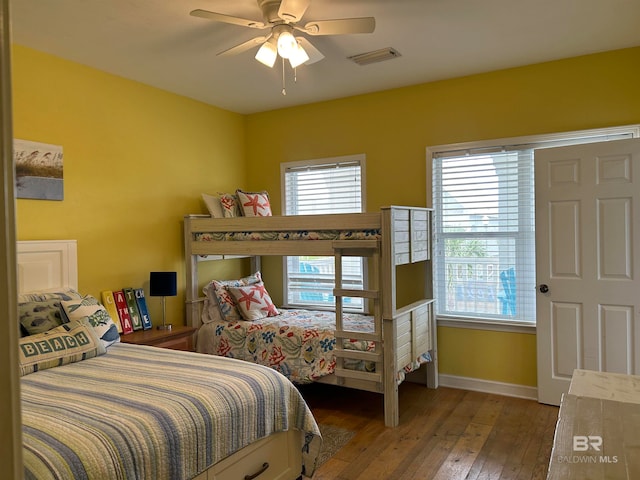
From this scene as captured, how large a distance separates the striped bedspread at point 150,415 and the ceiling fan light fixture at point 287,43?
1661 millimetres

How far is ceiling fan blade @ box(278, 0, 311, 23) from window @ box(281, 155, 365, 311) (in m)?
2.08

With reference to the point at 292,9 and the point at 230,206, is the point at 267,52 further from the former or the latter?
the point at 230,206

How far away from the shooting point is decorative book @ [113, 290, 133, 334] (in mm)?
3656

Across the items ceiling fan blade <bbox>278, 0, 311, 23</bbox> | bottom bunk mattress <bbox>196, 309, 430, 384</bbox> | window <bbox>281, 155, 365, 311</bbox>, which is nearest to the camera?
ceiling fan blade <bbox>278, 0, 311, 23</bbox>

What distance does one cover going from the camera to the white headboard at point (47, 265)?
3.07 meters

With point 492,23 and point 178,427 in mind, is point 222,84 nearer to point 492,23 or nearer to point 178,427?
point 492,23

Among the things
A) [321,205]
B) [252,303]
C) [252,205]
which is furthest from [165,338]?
[321,205]

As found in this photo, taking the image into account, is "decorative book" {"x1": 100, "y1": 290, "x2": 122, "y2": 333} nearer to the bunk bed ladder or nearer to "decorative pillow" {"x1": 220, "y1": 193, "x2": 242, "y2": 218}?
"decorative pillow" {"x1": 220, "y1": 193, "x2": 242, "y2": 218}

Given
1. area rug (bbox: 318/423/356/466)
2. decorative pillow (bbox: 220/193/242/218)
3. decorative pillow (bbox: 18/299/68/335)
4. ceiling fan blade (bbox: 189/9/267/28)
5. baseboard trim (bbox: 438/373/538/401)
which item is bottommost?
area rug (bbox: 318/423/356/466)

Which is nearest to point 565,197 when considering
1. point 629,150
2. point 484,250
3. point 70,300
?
point 629,150

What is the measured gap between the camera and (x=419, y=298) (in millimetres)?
4199

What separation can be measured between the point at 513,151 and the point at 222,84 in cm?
245

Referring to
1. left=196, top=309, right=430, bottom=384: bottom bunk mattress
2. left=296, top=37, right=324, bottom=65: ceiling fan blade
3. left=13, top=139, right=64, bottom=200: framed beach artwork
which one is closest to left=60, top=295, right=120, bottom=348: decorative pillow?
left=13, top=139, right=64, bottom=200: framed beach artwork

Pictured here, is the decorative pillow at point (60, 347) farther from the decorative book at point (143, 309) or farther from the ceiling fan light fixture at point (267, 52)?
the ceiling fan light fixture at point (267, 52)
